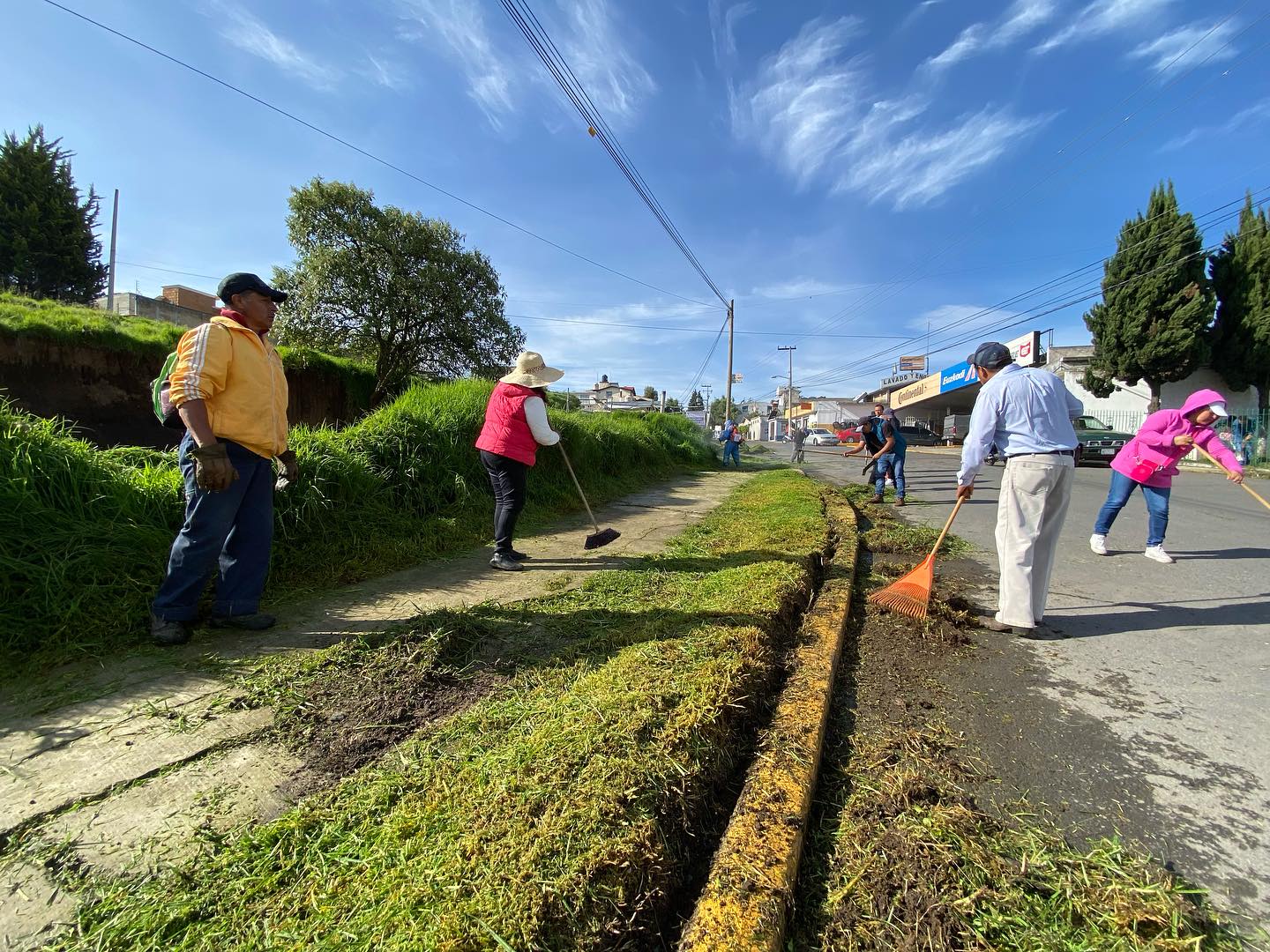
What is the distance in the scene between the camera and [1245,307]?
64.5ft

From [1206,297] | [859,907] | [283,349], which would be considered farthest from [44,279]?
[1206,297]

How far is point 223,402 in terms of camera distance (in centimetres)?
256

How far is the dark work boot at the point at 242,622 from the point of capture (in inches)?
102

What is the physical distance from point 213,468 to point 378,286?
1679 centimetres

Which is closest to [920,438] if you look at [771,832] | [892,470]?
[892,470]

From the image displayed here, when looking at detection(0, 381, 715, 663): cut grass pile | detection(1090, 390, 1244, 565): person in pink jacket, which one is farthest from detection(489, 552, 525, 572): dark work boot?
detection(1090, 390, 1244, 565): person in pink jacket

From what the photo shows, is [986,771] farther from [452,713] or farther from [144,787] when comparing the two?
[144,787]

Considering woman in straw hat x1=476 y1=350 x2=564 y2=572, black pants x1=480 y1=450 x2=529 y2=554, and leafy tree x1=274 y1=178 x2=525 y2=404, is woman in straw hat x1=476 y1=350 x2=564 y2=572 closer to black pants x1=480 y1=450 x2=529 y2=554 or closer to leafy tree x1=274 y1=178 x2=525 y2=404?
black pants x1=480 y1=450 x2=529 y2=554

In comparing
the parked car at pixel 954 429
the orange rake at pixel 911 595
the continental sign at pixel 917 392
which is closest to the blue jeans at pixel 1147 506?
the orange rake at pixel 911 595

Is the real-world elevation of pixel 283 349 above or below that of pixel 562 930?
above

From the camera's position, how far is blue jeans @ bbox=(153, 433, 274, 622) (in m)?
2.44

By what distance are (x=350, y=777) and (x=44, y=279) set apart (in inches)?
1283

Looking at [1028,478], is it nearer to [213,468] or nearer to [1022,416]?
[1022,416]

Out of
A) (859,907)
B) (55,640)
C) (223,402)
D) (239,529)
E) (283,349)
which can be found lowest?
(859,907)
